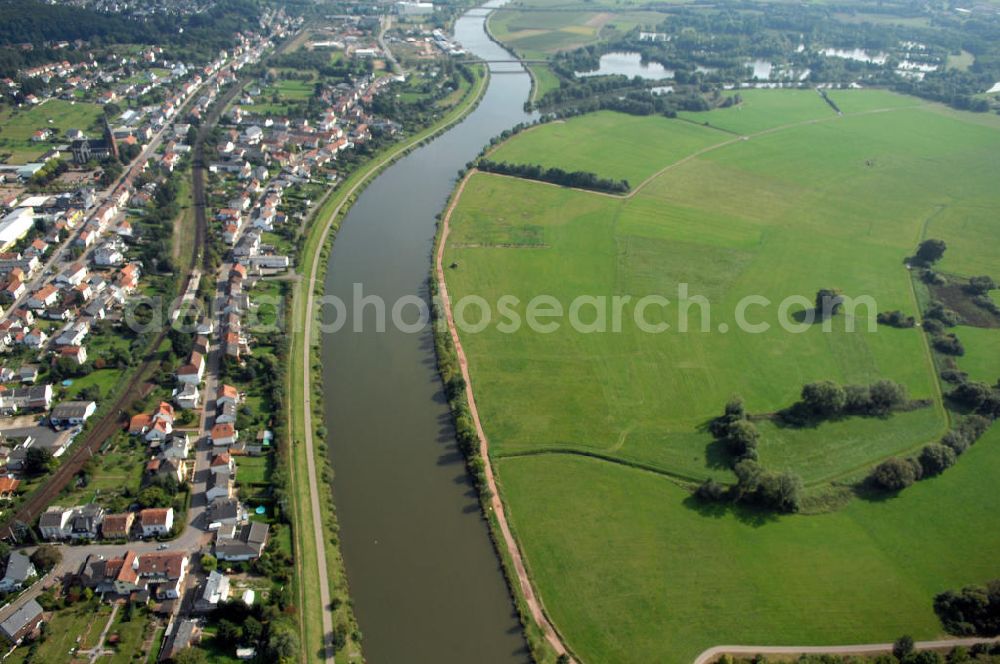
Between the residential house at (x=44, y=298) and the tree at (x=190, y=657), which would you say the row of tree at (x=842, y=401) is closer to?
the tree at (x=190, y=657)

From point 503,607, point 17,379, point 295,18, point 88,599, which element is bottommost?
point 503,607

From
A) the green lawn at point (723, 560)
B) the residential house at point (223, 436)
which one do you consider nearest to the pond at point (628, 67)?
the green lawn at point (723, 560)

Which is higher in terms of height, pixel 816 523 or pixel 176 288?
pixel 176 288

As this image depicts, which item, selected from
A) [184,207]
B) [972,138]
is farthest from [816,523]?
[972,138]

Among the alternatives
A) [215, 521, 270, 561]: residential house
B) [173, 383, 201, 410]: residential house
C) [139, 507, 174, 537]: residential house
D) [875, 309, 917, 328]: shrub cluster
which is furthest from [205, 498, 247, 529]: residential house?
[875, 309, 917, 328]: shrub cluster

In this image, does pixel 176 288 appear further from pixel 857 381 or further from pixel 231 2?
pixel 231 2
